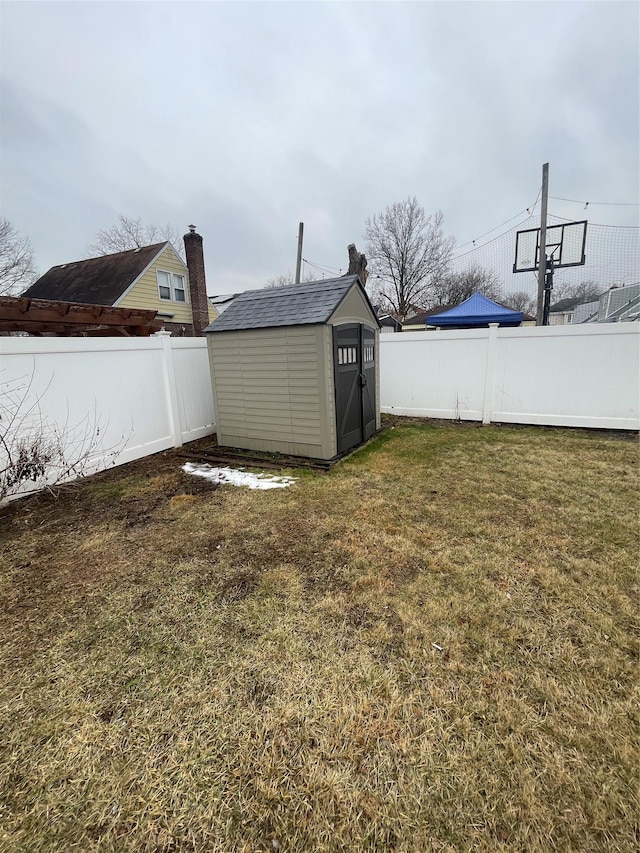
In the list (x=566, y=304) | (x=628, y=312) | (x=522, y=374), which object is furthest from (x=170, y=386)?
(x=566, y=304)

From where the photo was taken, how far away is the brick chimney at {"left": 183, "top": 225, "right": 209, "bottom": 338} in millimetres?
14609

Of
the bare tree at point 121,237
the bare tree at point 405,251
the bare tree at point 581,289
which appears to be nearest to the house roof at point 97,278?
the bare tree at point 121,237

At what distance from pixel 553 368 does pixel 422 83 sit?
708 centimetres

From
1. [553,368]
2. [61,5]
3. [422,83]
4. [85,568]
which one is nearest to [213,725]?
[85,568]

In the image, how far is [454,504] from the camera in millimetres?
3607

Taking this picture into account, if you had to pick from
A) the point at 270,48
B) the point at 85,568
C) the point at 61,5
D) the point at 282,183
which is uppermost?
the point at 282,183

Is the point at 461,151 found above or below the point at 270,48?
above

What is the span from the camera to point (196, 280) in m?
15.1

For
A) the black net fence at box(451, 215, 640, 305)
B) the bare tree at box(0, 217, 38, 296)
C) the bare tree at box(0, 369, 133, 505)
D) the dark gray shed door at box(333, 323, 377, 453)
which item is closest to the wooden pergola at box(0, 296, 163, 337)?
the bare tree at box(0, 369, 133, 505)

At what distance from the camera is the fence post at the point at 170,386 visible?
5.59 m

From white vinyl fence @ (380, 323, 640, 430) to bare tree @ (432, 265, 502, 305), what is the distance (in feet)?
73.8

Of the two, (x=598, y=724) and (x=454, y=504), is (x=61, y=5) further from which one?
(x=598, y=724)

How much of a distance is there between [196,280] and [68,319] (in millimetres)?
10943

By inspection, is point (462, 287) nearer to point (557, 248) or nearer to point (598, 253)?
point (598, 253)
